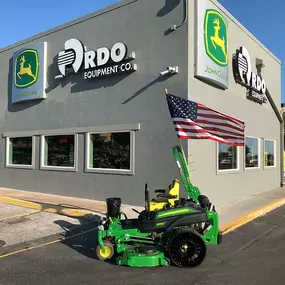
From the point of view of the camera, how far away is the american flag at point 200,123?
6.55 meters

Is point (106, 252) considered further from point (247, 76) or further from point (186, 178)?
point (247, 76)

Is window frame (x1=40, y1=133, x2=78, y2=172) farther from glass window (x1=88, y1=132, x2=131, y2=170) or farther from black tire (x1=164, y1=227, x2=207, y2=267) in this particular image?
black tire (x1=164, y1=227, x2=207, y2=267)

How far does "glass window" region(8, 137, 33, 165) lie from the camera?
1347 cm

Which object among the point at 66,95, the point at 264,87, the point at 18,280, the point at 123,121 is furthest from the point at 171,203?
the point at 264,87

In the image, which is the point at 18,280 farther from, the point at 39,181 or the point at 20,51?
the point at 20,51

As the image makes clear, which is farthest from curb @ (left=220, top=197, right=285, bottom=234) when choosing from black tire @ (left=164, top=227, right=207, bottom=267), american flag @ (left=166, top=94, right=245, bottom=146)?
black tire @ (left=164, top=227, right=207, bottom=267)

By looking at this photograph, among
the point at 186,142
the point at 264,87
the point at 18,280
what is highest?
the point at 264,87

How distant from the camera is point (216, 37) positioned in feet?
34.2

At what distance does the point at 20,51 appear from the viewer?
1370 cm

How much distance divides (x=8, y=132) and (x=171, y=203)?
34.7 feet

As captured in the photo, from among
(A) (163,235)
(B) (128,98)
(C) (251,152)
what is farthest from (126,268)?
(C) (251,152)

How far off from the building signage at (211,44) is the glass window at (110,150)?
120 inches

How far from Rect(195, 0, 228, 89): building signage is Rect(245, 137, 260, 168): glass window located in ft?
10.8

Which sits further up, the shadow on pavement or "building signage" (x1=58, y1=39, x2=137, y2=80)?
"building signage" (x1=58, y1=39, x2=137, y2=80)
